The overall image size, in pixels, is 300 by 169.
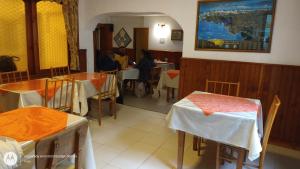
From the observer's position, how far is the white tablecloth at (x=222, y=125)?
6.08 ft

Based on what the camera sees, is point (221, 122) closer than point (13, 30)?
Yes

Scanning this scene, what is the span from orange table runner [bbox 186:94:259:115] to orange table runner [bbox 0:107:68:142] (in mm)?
1283

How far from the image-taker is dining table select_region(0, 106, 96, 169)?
1328 millimetres

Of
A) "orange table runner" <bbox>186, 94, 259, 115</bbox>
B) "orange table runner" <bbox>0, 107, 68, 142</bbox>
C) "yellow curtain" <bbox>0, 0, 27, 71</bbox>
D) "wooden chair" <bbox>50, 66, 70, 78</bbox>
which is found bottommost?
"orange table runner" <bbox>0, 107, 68, 142</bbox>

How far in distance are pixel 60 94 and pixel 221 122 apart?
2.10m

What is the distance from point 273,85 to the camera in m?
2.97

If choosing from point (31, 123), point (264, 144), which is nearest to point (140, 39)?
point (264, 144)

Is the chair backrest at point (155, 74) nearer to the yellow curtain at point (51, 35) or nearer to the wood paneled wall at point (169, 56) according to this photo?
the wood paneled wall at point (169, 56)

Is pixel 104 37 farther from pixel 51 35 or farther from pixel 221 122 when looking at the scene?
pixel 221 122

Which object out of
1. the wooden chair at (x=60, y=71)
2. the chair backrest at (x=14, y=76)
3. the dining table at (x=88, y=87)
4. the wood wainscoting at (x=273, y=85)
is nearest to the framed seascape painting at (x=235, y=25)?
the wood wainscoting at (x=273, y=85)

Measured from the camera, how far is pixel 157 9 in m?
3.76

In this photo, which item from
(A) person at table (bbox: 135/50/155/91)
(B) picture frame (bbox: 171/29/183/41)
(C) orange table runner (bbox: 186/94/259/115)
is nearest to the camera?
(C) orange table runner (bbox: 186/94/259/115)

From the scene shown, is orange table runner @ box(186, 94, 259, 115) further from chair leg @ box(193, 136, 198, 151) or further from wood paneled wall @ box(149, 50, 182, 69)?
wood paneled wall @ box(149, 50, 182, 69)

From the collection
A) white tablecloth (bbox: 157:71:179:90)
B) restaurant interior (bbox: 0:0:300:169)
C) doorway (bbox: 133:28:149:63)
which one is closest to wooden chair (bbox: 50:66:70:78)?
restaurant interior (bbox: 0:0:300:169)
